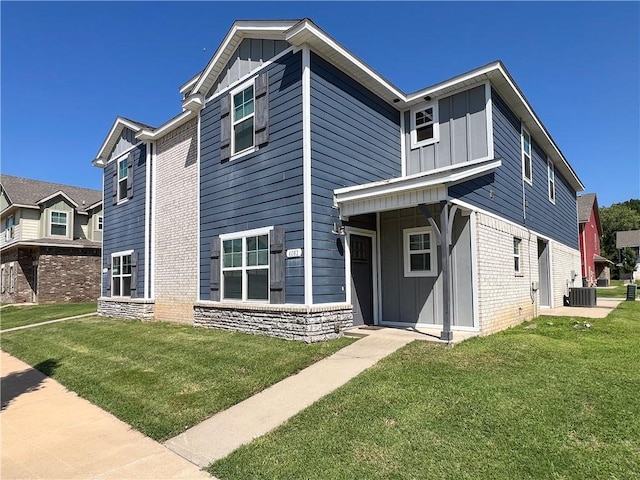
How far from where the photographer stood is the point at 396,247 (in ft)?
33.0

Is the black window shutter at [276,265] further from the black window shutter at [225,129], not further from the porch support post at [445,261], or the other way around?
the porch support post at [445,261]

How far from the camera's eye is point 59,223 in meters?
25.9

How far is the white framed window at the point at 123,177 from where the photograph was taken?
52.6 ft

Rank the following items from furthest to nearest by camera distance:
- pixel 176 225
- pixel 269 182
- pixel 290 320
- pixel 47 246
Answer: pixel 47 246 < pixel 176 225 < pixel 269 182 < pixel 290 320

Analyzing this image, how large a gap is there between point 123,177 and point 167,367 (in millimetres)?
11274

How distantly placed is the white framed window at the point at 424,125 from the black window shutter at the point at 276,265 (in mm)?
5127

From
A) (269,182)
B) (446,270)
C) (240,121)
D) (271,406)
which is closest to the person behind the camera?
(271,406)

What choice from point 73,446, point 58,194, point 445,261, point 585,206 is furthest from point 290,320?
point 585,206

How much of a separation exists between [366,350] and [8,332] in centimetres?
1276

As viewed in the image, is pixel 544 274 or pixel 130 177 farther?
pixel 544 274

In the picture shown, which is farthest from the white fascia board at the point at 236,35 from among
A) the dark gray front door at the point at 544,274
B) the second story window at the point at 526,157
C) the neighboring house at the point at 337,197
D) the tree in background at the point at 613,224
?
the tree in background at the point at 613,224

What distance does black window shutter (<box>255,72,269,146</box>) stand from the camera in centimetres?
968

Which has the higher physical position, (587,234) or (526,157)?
(526,157)

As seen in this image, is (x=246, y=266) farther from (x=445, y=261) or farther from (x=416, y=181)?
(x=445, y=261)
